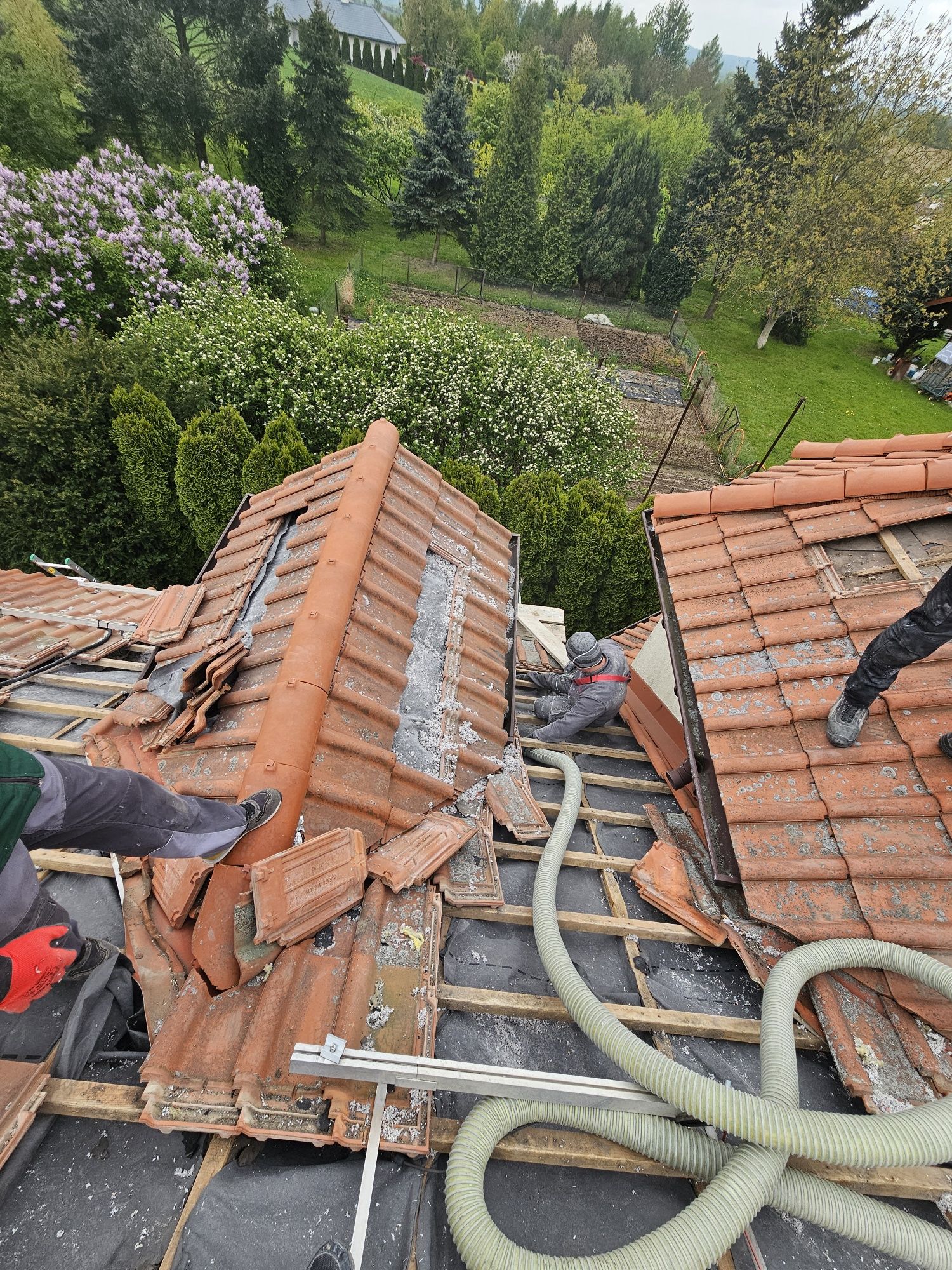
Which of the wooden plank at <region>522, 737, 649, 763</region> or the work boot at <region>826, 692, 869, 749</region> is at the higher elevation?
the work boot at <region>826, 692, 869, 749</region>

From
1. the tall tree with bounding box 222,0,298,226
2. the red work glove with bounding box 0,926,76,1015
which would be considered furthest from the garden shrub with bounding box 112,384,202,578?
the tall tree with bounding box 222,0,298,226

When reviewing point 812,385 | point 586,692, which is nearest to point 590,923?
point 586,692

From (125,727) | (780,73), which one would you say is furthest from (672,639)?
(780,73)

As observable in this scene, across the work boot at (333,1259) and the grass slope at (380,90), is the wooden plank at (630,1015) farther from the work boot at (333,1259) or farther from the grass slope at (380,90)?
the grass slope at (380,90)

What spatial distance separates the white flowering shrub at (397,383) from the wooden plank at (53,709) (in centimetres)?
749

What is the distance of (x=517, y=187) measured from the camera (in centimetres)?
2525

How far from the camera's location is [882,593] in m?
3.60

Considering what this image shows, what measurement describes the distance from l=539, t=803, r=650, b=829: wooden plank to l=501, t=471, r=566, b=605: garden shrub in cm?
522

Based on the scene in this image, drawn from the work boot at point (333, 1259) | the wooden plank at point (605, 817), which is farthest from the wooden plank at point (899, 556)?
the work boot at point (333, 1259)

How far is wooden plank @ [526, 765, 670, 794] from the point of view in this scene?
3984 mm

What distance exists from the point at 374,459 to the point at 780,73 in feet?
104

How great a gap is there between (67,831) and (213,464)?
7379 mm

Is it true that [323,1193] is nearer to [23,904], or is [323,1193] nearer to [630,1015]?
[630,1015]

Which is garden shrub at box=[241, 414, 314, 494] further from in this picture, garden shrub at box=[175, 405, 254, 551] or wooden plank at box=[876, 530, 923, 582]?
wooden plank at box=[876, 530, 923, 582]
